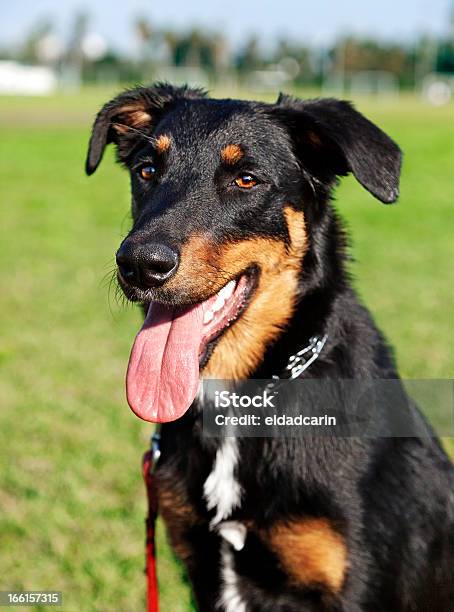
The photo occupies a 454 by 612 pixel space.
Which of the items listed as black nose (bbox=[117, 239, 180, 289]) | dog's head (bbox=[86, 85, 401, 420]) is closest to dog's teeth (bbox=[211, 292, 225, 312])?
dog's head (bbox=[86, 85, 401, 420])

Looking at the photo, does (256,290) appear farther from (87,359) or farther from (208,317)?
(87,359)

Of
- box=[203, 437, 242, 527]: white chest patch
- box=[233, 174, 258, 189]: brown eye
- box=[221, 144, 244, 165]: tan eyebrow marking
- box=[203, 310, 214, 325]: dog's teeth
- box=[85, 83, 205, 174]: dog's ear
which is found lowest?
box=[203, 437, 242, 527]: white chest patch

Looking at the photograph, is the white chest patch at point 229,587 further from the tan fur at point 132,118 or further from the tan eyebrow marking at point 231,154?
the tan fur at point 132,118

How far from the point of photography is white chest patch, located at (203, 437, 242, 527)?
10.4 feet

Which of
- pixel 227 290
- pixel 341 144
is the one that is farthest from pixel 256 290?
pixel 341 144

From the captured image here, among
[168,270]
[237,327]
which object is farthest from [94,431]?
[168,270]

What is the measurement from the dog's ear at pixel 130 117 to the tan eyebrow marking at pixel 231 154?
1.80ft

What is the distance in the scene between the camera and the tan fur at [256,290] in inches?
122

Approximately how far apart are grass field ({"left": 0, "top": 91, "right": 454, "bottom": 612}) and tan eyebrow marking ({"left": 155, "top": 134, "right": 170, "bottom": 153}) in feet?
1.63

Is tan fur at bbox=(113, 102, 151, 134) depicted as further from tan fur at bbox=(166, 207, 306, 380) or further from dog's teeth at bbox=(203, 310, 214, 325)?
dog's teeth at bbox=(203, 310, 214, 325)

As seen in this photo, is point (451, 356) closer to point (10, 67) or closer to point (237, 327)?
point (237, 327)

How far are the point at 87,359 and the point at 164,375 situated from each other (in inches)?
174

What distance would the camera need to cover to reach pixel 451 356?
24.9 feet

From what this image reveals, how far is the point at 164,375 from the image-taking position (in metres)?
3.09
